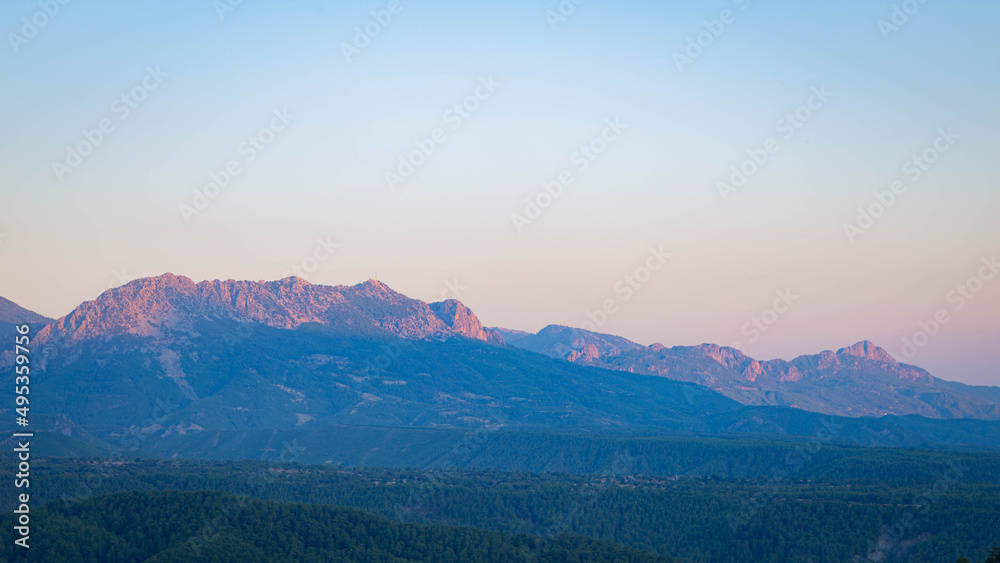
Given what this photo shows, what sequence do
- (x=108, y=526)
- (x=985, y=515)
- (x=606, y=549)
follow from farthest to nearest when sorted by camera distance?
(x=985, y=515), (x=606, y=549), (x=108, y=526)

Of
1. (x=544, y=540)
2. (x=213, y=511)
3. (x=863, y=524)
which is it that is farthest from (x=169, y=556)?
(x=863, y=524)

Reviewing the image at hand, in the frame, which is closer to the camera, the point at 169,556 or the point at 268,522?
the point at 169,556

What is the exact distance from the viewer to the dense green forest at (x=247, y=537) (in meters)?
151

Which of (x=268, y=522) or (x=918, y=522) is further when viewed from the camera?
(x=918, y=522)

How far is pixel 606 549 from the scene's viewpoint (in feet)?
559

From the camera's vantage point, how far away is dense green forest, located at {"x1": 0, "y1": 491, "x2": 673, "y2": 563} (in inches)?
5940

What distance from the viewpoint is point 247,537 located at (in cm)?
15738

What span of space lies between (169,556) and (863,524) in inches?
5043

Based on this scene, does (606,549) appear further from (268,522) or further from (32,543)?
(32,543)

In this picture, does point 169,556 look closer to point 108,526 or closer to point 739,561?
point 108,526

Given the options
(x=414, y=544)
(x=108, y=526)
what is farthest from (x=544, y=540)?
(x=108, y=526)

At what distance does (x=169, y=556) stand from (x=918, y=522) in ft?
448

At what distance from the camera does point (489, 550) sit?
167250 millimetres

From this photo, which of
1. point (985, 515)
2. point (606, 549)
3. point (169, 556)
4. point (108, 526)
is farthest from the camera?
point (985, 515)
